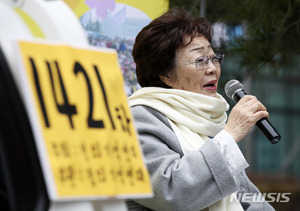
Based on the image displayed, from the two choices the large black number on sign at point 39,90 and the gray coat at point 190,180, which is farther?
the gray coat at point 190,180

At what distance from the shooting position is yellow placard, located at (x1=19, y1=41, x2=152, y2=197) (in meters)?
1.41

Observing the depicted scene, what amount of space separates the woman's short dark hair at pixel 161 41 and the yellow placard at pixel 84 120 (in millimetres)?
1547

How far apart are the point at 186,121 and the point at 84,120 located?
1.53 metres

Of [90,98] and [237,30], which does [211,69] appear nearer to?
[237,30]

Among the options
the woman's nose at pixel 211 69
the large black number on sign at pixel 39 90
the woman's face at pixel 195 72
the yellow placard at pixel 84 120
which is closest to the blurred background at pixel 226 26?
the woman's face at pixel 195 72

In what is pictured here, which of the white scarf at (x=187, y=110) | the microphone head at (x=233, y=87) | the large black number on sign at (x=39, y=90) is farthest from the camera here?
the microphone head at (x=233, y=87)

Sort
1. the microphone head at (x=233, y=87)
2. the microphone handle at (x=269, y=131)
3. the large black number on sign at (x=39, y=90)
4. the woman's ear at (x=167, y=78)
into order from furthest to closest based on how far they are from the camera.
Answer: the woman's ear at (x=167, y=78), the microphone head at (x=233, y=87), the microphone handle at (x=269, y=131), the large black number on sign at (x=39, y=90)

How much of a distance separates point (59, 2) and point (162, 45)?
1538 millimetres

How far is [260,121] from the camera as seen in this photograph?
2918mm

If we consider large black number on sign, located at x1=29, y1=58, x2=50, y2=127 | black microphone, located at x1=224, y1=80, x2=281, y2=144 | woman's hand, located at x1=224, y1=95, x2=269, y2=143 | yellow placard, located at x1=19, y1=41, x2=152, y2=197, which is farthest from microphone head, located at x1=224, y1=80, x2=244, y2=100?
large black number on sign, located at x1=29, y1=58, x2=50, y2=127

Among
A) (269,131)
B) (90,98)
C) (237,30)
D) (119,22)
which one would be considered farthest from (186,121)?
(237,30)

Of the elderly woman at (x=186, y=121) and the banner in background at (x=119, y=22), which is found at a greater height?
the banner in background at (x=119, y=22)

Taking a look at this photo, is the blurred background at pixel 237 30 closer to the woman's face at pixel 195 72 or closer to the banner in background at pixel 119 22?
the banner in background at pixel 119 22

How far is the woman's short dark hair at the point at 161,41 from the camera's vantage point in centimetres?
317
